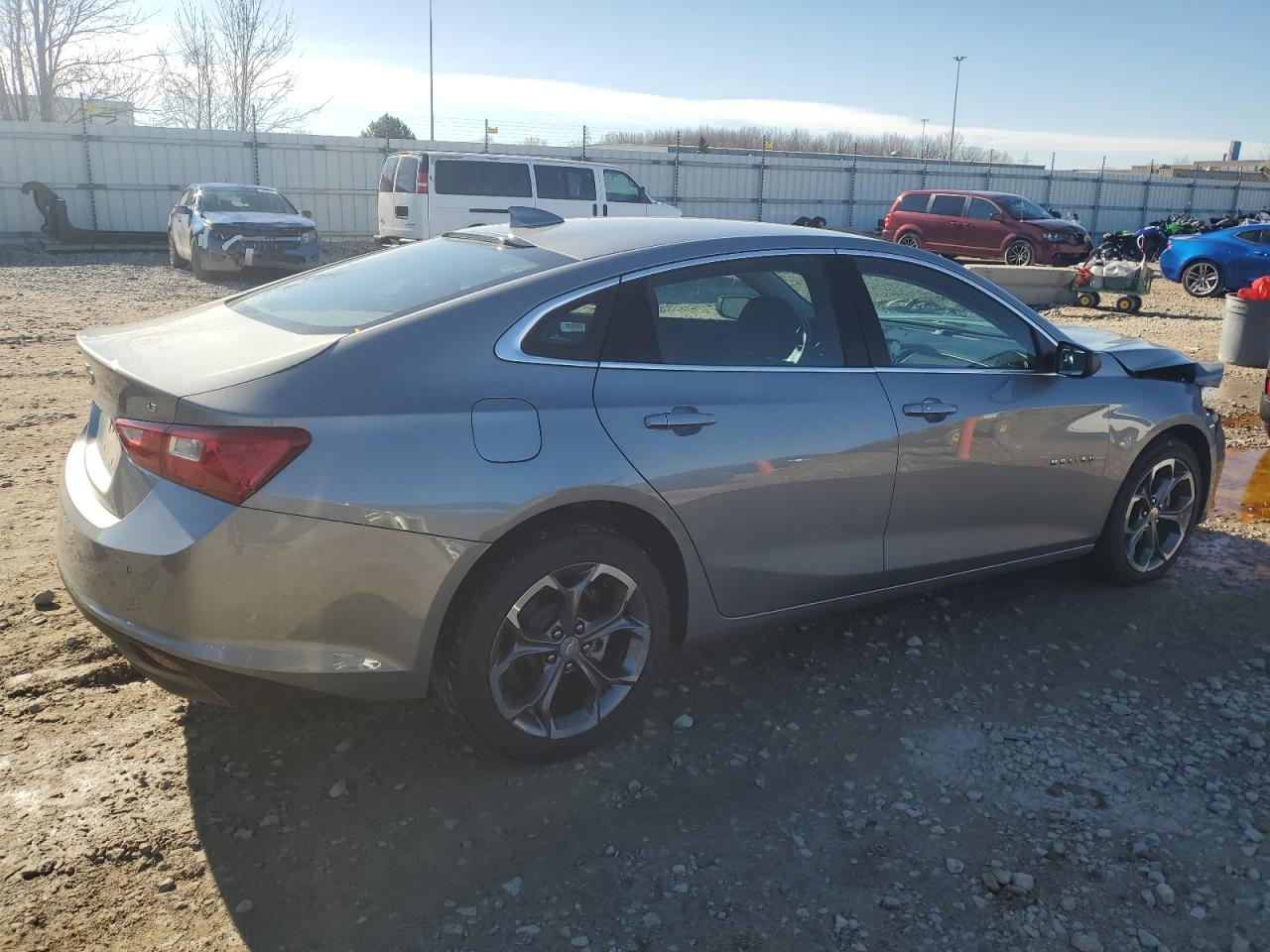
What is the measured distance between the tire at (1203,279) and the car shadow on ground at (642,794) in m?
17.2

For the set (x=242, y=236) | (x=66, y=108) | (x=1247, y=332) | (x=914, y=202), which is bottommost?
(x=1247, y=332)

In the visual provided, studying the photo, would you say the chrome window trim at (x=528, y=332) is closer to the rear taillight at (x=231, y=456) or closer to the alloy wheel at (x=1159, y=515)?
the rear taillight at (x=231, y=456)

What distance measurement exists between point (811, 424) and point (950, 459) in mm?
702

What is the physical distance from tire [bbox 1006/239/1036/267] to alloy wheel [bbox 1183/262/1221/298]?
441cm

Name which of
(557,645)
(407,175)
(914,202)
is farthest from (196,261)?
(914,202)

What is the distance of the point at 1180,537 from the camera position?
4.91 metres

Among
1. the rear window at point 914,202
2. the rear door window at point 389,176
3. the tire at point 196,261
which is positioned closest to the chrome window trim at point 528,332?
the tire at point 196,261

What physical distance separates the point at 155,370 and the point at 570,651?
4.78ft

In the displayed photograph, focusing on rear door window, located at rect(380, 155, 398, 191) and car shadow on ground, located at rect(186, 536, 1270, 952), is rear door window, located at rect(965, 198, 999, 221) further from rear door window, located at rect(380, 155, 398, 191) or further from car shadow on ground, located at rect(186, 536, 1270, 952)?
car shadow on ground, located at rect(186, 536, 1270, 952)

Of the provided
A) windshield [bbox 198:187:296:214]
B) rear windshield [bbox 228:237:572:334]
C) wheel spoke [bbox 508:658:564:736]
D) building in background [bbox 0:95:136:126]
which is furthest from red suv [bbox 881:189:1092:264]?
building in background [bbox 0:95:136:126]

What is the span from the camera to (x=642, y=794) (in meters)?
3.16

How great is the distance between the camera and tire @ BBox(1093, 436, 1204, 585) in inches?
183

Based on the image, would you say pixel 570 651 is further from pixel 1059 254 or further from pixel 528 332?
pixel 1059 254

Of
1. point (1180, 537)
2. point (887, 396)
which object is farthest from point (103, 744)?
point (1180, 537)
